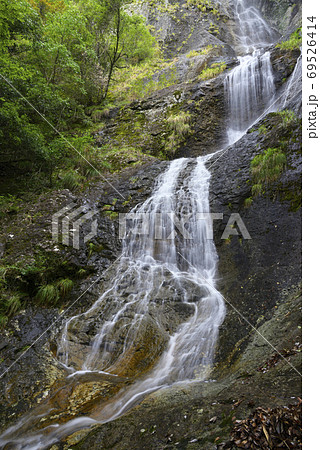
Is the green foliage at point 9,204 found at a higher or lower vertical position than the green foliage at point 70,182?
lower

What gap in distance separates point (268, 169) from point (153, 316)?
434 cm

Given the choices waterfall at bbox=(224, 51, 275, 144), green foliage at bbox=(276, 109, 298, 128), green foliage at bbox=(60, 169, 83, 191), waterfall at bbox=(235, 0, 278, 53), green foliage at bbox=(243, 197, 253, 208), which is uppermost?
waterfall at bbox=(235, 0, 278, 53)

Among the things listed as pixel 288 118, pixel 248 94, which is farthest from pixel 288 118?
pixel 248 94

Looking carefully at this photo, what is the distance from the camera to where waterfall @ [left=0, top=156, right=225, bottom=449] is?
11.6 feet

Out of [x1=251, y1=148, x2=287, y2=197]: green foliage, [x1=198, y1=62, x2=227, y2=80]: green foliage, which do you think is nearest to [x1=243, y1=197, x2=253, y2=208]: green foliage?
[x1=251, y1=148, x2=287, y2=197]: green foliage

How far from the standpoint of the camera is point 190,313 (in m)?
4.91

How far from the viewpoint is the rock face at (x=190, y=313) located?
7.71ft

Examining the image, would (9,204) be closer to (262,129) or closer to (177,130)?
(177,130)

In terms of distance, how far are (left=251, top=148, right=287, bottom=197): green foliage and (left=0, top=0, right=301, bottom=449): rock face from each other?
0.47ft

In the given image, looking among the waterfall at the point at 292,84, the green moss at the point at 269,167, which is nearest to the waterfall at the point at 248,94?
the waterfall at the point at 292,84

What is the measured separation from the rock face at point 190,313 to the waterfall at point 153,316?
0.08 m

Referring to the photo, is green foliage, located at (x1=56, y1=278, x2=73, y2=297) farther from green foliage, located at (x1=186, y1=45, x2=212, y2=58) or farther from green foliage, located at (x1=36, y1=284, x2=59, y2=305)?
green foliage, located at (x1=186, y1=45, x2=212, y2=58)

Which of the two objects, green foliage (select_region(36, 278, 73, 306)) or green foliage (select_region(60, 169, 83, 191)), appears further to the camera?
green foliage (select_region(60, 169, 83, 191))

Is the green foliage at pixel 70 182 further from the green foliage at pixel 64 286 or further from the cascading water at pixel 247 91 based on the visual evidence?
the cascading water at pixel 247 91
